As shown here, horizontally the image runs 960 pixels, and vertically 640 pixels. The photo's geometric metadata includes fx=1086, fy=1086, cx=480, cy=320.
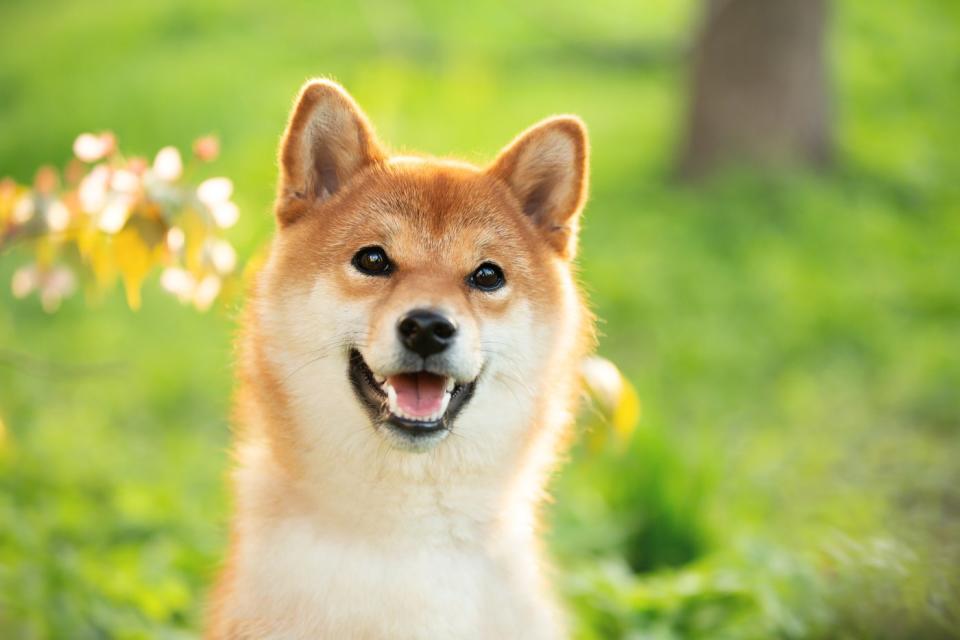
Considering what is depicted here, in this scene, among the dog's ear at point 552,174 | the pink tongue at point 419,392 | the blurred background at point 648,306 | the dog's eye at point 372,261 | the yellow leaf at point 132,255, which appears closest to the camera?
the pink tongue at point 419,392

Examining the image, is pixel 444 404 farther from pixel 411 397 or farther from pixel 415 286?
pixel 415 286

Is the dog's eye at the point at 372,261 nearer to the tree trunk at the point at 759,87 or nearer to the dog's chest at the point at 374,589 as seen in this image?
the dog's chest at the point at 374,589

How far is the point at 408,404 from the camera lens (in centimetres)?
260

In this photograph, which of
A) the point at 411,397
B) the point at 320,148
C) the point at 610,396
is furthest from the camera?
the point at 610,396

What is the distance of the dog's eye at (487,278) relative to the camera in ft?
9.22

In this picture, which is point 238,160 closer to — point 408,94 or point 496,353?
point 408,94

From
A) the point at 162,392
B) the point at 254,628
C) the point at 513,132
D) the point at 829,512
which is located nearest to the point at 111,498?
the point at 162,392

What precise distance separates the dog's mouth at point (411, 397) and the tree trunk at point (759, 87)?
18.5ft

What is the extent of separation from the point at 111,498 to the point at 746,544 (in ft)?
8.79

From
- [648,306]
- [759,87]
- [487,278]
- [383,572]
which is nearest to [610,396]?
[487,278]

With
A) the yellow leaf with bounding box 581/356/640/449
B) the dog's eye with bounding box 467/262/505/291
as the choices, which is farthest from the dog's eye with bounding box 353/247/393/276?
the yellow leaf with bounding box 581/356/640/449

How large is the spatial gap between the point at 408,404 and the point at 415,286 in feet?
0.95

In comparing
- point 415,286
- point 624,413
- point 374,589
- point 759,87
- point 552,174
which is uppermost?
point 759,87

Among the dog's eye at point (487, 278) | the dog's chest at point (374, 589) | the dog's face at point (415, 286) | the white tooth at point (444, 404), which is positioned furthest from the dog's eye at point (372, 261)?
the dog's chest at point (374, 589)
